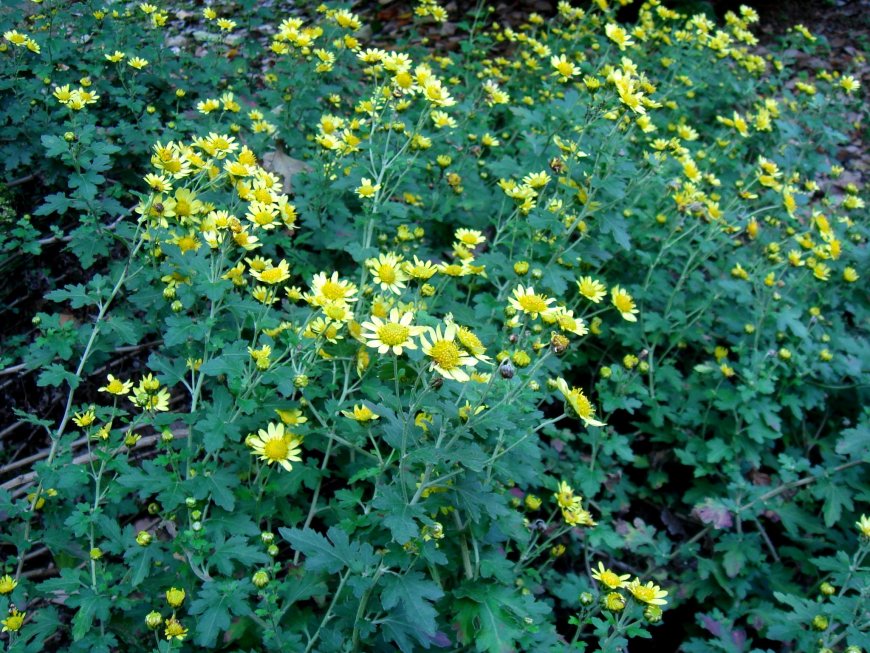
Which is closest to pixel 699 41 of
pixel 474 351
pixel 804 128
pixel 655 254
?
pixel 804 128

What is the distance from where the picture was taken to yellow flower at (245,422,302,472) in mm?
2236

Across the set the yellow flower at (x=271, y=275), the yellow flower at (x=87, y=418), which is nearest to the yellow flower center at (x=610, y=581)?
the yellow flower at (x=271, y=275)

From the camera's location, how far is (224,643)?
228 centimetres

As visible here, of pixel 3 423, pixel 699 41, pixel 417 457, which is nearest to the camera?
pixel 417 457

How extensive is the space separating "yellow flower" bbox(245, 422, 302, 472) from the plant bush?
16 millimetres

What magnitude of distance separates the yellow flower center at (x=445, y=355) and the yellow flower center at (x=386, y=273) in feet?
2.32

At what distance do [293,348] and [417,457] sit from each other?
0.69 meters

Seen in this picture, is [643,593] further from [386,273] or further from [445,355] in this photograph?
[386,273]

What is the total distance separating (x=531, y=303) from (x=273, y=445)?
38.5 inches

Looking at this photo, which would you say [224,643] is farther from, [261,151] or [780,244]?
[780,244]

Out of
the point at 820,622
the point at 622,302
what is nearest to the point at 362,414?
the point at 622,302

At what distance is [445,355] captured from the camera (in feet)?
6.27

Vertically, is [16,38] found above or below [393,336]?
below

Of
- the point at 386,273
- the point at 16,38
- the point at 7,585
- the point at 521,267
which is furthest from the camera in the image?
the point at 16,38
